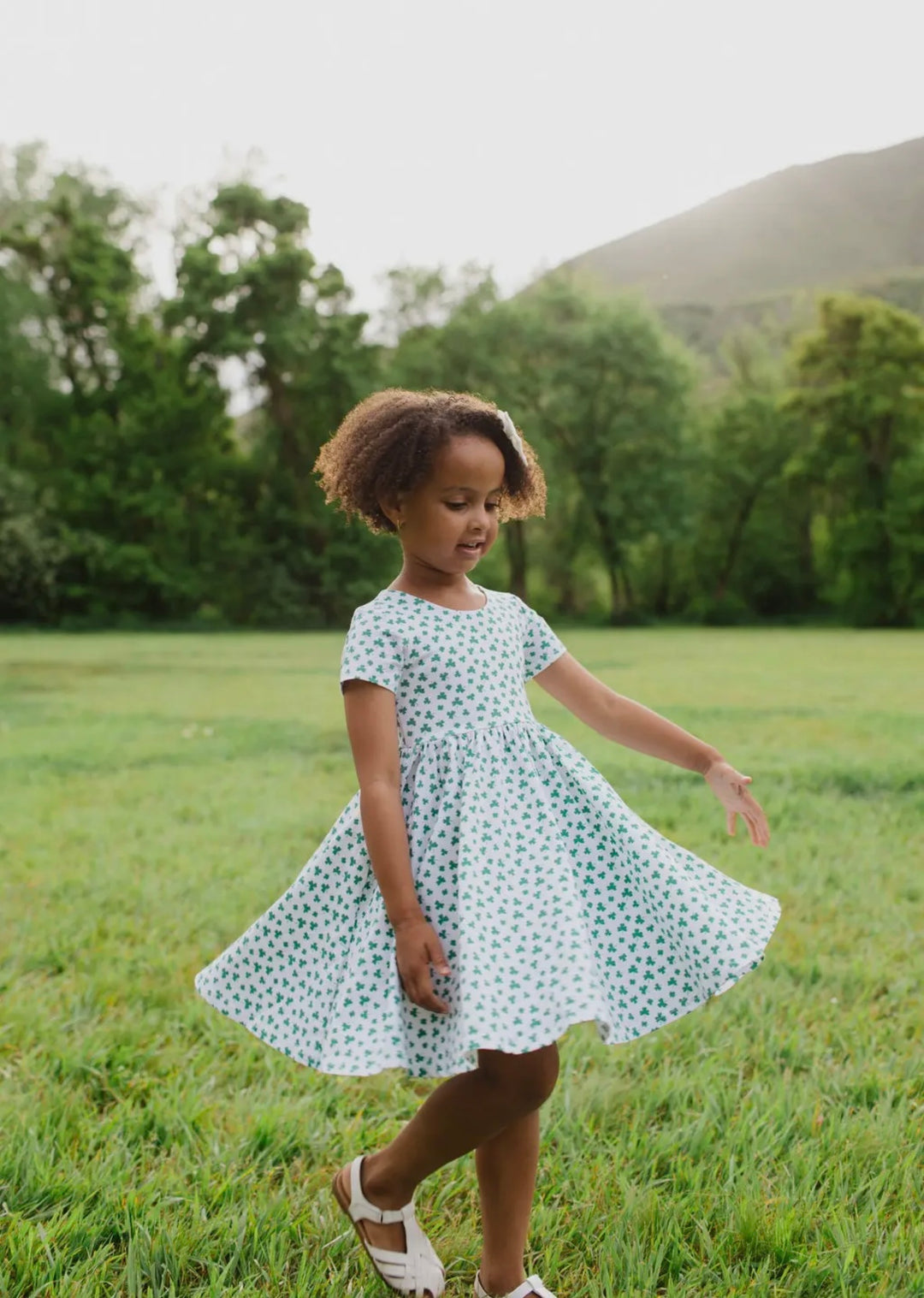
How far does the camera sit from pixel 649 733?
2.10 m

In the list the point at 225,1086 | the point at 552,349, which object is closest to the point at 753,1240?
the point at 225,1086

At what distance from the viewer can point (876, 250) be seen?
12738 centimetres

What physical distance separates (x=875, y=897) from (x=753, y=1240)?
2299 millimetres

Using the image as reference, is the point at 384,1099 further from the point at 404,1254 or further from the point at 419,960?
the point at 419,960

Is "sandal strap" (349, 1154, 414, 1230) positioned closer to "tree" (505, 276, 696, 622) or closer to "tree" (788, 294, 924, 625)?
"tree" (505, 276, 696, 622)

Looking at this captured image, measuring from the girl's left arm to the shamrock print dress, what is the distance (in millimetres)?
163

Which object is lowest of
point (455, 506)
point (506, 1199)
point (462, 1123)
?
point (506, 1199)

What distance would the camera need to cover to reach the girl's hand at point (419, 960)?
1.69 m

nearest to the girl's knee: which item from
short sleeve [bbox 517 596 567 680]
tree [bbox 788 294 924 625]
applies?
short sleeve [bbox 517 596 567 680]

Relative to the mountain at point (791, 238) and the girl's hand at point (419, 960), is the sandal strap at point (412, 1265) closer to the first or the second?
the girl's hand at point (419, 960)

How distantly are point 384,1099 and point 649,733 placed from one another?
108 cm

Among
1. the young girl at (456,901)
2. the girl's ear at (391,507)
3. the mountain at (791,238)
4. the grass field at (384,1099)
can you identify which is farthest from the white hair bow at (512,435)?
the mountain at (791,238)

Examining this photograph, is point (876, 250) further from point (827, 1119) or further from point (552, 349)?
point (827, 1119)

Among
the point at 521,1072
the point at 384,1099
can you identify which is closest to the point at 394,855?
the point at 521,1072
